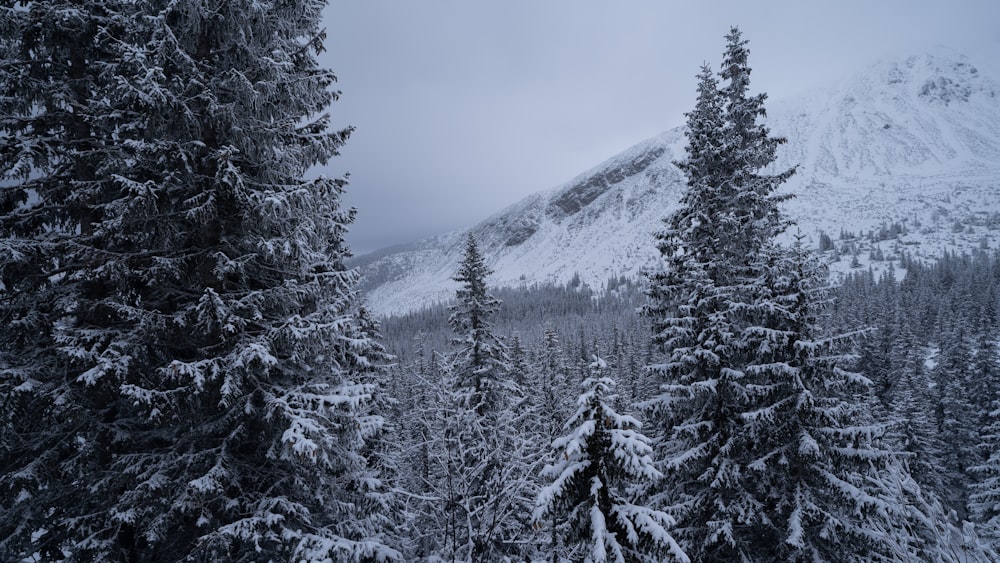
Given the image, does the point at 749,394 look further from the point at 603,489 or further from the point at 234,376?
the point at 234,376

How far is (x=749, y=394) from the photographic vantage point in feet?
31.1

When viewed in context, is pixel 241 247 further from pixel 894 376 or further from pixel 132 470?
pixel 894 376

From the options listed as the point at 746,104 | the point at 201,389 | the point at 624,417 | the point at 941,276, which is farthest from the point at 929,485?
the point at 941,276

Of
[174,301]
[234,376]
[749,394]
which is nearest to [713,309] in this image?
[749,394]

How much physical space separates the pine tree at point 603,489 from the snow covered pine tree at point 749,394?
4478 millimetres

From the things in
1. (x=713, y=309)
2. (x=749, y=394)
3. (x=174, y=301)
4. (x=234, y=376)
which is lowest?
(x=749, y=394)

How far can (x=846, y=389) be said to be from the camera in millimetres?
10281

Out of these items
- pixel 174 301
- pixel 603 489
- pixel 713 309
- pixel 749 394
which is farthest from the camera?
pixel 713 309

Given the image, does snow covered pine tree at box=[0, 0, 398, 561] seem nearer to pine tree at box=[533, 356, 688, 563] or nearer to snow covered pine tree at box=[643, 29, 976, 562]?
pine tree at box=[533, 356, 688, 563]

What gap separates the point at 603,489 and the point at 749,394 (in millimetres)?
5872

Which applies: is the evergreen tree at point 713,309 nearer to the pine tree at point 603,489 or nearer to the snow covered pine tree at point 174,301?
the pine tree at point 603,489

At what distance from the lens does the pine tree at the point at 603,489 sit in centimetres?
504

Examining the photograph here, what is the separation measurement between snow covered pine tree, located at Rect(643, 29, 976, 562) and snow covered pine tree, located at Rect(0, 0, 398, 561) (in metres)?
7.08

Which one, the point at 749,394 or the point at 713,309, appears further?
the point at 713,309
